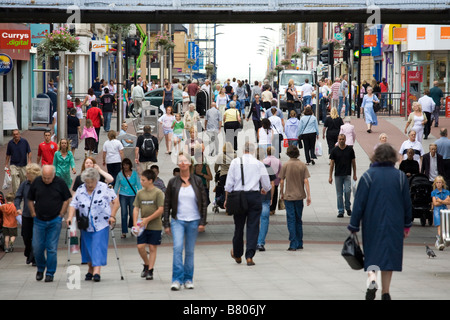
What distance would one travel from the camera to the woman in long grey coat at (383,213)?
881cm

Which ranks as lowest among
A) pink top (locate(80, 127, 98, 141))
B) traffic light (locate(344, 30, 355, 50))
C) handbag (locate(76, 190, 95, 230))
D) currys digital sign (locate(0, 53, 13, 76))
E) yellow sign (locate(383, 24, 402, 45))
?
handbag (locate(76, 190, 95, 230))

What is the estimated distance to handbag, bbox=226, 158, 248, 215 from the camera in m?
12.6

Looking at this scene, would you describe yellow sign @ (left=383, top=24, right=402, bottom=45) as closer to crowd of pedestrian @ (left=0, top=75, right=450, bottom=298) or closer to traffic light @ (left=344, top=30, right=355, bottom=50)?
traffic light @ (left=344, top=30, right=355, bottom=50)

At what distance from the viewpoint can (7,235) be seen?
15.0 metres

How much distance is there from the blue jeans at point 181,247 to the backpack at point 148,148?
29.5 feet

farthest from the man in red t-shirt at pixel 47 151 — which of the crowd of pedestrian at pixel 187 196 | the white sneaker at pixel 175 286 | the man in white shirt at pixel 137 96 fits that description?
the man in white shirt at pixel 137 96

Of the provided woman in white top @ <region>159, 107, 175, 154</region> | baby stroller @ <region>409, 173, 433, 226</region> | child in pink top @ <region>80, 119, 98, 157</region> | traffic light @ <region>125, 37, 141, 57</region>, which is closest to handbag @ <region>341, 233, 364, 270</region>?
baby stroller @ <region>409, 173, 433, 226</region>

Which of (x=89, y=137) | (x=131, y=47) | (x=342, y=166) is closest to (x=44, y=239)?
(x=342, y=166)

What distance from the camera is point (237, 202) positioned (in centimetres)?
1261

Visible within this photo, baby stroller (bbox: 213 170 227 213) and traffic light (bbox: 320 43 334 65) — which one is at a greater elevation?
traffic light (bbox: 320 43 334 65)

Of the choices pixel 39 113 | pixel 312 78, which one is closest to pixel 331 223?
pixel 39 113

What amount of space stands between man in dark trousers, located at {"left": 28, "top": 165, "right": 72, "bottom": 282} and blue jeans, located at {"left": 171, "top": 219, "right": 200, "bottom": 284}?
1877mm

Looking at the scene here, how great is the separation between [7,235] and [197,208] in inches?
210

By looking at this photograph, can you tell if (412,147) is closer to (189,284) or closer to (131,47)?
(189,284)
